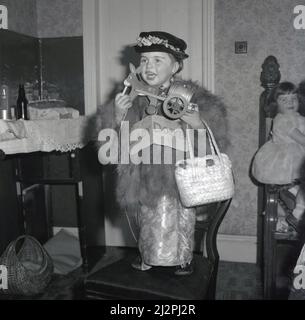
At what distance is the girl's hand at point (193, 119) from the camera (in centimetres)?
158

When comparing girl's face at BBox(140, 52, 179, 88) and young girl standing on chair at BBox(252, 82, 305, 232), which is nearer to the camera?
girl's face at BBox(140, 52, 179, 88)

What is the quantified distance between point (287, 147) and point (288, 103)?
0.80 ft

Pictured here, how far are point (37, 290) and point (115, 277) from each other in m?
0.99

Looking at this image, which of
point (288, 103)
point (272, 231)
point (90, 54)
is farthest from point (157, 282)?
point (90, 54)

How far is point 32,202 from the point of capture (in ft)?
9.34

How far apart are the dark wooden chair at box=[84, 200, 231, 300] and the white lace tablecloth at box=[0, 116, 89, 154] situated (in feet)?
2.90

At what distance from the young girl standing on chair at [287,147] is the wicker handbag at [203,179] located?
780 mm

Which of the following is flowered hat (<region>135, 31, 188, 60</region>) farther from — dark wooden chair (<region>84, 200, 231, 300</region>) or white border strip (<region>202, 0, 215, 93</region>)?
white border strip (<region>202, 0, 215, 93</region>)

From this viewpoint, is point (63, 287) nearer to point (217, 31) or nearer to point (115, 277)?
point (115, 277)

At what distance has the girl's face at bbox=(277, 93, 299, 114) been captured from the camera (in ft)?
7.42

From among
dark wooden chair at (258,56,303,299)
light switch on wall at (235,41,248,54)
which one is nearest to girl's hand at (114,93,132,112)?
dark wooden chair at (258,56,303,299)

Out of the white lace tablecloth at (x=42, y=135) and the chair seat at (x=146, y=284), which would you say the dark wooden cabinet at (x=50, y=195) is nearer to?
the white lace tablecloth at (x=42, y=135)

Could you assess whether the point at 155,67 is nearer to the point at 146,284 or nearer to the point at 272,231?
the point at 146,284
